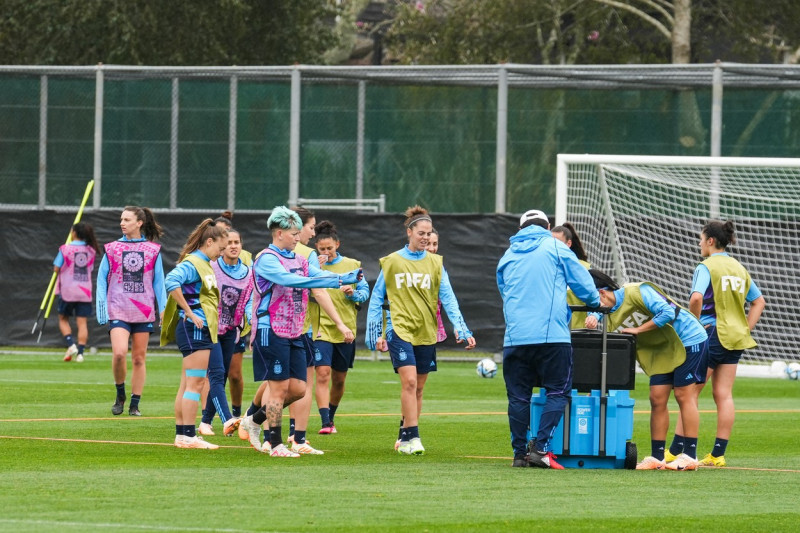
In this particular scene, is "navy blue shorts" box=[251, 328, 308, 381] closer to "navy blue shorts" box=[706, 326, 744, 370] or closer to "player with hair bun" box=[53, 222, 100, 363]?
"navy blue shorts" box=[706, 326, 744, 370]

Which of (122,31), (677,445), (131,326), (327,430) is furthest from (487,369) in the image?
(122,31)

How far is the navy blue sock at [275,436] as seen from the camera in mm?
11531

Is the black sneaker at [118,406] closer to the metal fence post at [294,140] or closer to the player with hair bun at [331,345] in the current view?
the player with hair bun at [331,345]

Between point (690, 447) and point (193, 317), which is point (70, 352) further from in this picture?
point (690, 447)

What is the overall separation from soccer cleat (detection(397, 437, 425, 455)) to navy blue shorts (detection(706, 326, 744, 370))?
2462mm

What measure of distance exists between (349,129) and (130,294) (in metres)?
9.25

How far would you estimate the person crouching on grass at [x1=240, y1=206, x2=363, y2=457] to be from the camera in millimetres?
11344

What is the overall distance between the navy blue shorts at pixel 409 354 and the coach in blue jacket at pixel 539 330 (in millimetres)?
1260

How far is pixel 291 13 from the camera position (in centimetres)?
4169

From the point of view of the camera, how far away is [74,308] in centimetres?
2297

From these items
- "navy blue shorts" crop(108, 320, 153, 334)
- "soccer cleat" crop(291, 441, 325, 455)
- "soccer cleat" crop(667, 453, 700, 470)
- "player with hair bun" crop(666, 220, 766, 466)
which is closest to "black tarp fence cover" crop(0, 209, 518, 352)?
"navy blue shorts" crop(108, 320, 153, 334)

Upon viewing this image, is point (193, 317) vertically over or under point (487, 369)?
over

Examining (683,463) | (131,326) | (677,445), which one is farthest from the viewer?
(131,326)

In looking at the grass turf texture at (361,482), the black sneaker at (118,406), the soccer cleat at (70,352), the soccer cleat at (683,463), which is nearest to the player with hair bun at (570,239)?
the grass turf texture at (361,482)
